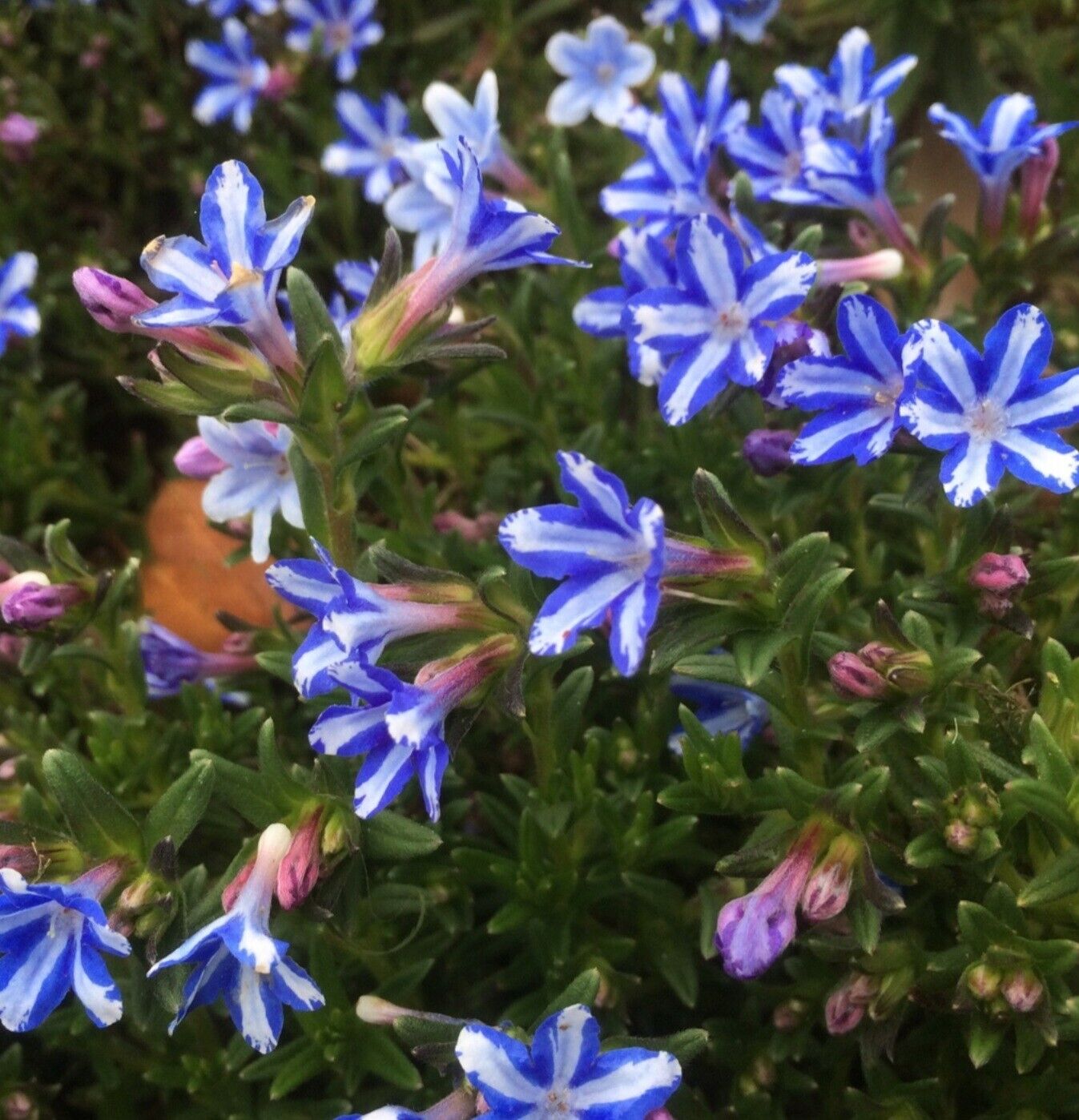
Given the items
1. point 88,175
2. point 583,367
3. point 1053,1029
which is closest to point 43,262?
point 88,175

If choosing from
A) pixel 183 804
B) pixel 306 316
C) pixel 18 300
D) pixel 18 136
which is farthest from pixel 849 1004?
pixel 18 136

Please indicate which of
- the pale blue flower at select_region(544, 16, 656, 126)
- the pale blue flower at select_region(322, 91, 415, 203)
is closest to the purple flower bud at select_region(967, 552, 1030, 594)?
the pale blue flower at select_region(544, 16, 656, 126)

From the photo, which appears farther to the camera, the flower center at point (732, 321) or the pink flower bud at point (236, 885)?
the flower center at point (732, 321)

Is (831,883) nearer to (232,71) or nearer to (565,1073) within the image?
(565,1073)

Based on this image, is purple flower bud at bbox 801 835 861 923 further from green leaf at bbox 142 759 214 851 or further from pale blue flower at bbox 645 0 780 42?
pale blue flower at bbox 645 0 780 42

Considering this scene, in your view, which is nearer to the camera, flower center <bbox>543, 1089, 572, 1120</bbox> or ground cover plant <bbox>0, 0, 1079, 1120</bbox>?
flower center <bbox>543, 1089, 572, 1120</bbox>

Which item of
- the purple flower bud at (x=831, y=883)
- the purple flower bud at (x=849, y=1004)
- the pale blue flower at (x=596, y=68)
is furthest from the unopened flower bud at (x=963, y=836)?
the pale blue flower at (x=596, y=68)

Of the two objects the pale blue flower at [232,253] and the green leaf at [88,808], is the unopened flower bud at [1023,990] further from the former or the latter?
the pale blue flower at [232,253]
